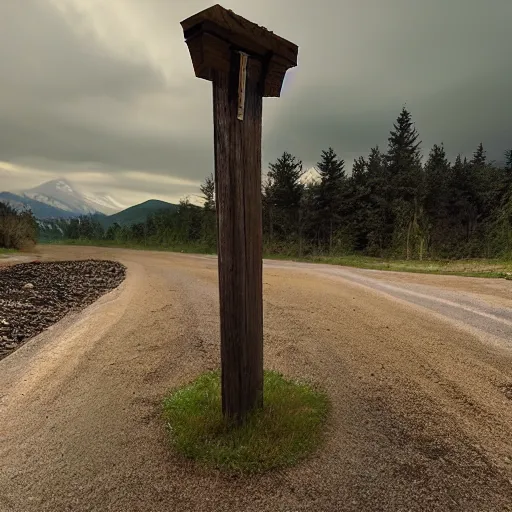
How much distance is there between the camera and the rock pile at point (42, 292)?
6.26 meters

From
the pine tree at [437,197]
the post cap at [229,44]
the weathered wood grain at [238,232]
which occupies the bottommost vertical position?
the weathered wood grain at [238,232]

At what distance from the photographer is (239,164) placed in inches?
103

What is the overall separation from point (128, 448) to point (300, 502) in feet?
4.67

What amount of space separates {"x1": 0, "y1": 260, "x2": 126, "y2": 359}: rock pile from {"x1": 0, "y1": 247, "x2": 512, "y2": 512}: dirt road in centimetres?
56

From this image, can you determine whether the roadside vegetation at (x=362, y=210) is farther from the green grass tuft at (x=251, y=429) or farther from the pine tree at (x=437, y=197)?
the green grass tuft at (x=251, y=429)

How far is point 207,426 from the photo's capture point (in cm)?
287

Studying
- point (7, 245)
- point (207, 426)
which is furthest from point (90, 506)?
point (7, 245)

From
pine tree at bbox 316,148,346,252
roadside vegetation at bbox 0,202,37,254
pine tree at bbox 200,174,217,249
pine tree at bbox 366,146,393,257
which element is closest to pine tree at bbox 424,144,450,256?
pine tree at bbox 366,146,393,257

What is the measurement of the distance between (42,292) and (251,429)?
8.66 m

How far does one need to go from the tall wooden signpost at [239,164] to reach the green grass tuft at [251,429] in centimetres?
16

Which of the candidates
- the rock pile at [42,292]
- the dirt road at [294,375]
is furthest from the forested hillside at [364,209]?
the dirt road at [294,375]

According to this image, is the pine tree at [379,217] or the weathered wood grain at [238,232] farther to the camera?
the pine tree at [379,217]

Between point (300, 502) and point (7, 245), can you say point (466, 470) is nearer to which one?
point (300, 502)

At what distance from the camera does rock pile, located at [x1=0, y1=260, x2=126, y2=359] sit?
20.5 ft
